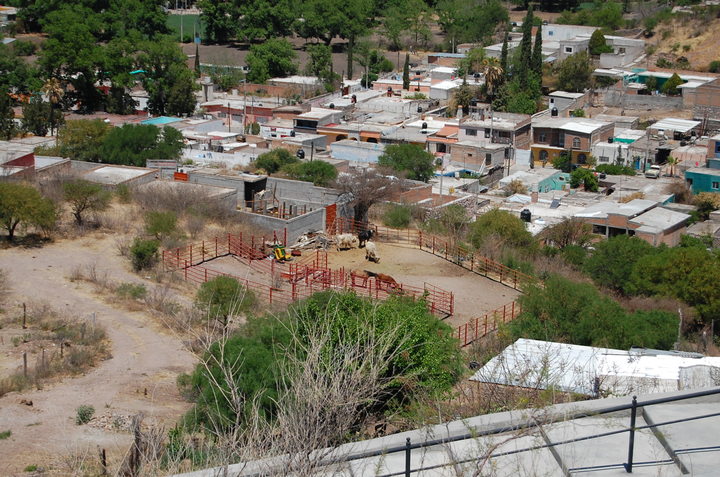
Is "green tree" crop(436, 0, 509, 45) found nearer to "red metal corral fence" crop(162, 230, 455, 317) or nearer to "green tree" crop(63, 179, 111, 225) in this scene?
"green tree" crop(63, 179, 111, 225)

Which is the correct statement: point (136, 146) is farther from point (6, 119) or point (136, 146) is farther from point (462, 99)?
point (462, 99)

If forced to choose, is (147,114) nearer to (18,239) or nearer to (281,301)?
(18,239)

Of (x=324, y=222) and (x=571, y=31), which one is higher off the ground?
(x=571, y=31)

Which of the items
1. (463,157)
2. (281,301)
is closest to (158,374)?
(281,301)

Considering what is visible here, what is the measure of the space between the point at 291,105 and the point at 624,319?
35.0 metres

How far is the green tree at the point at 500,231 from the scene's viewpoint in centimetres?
2586

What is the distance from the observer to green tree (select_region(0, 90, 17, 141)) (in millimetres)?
40812

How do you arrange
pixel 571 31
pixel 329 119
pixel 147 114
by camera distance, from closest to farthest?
1. pixel 329 119
2. pixel 147 114
3. pixel 571 31

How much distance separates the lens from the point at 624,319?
1789cm

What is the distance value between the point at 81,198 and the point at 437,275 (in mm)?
8625

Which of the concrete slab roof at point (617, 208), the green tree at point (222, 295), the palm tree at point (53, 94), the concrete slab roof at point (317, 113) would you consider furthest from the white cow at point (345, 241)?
the palm tree at point (53, 94)

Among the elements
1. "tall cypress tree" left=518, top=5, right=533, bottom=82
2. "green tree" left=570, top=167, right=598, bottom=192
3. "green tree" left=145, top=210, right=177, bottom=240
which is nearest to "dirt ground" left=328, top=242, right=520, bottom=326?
"green tree" left=145, top=210, right=177, bottom=240

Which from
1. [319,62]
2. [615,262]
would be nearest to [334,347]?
[615,262]

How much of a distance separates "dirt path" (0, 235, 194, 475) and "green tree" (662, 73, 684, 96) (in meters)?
37.0
